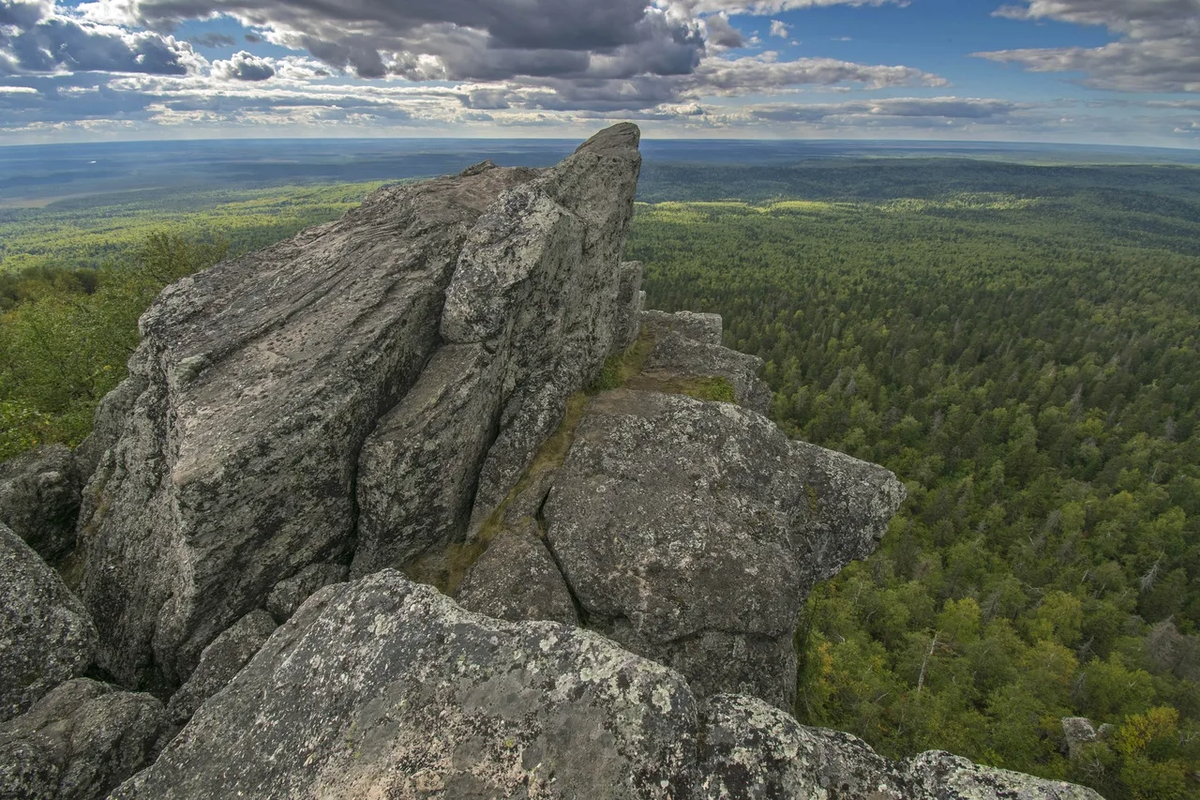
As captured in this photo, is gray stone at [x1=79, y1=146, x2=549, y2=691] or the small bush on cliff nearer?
gray stone at [x1=79, y1=146, x2=549, y2=691]

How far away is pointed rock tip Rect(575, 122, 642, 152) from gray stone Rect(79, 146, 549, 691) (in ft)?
34.3

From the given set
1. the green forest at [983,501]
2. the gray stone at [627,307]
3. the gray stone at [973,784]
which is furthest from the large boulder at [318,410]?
the gray stone at [973,784]

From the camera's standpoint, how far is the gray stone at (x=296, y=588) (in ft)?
50.3

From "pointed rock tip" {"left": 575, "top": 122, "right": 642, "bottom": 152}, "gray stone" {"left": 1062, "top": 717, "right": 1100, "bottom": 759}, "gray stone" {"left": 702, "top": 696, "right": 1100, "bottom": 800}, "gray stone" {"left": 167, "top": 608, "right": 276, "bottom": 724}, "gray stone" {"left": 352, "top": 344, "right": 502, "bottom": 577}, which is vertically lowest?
"gray stone" {"left": 1062, "top": 717, "right": 1100, "bottom": 759}

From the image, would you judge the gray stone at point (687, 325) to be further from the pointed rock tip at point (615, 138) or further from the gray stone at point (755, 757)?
the gray stone at point (755, 757)

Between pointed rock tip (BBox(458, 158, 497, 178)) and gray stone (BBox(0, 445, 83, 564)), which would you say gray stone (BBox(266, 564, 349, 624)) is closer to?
gray stone (BBox(0, 445, 83, 564))

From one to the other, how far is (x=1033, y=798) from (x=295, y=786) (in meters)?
13.1

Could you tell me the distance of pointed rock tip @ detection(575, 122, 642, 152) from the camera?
26788 millimetres

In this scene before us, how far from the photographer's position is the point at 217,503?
14.0 meters

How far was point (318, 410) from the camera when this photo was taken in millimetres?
15188

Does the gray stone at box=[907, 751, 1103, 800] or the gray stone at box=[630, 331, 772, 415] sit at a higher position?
the gray stone at box=[630, 331, 772, 415]

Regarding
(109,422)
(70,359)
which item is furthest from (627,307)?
(70,359)

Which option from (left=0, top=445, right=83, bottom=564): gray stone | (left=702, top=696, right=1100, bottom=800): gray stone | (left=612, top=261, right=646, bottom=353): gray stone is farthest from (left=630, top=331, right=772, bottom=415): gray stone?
(left=0, top=445, right=83, bottom=564): gray stone

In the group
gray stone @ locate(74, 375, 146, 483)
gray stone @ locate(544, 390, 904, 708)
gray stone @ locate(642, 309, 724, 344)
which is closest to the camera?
gray stone @ locate(544, 390, 904, 708)
